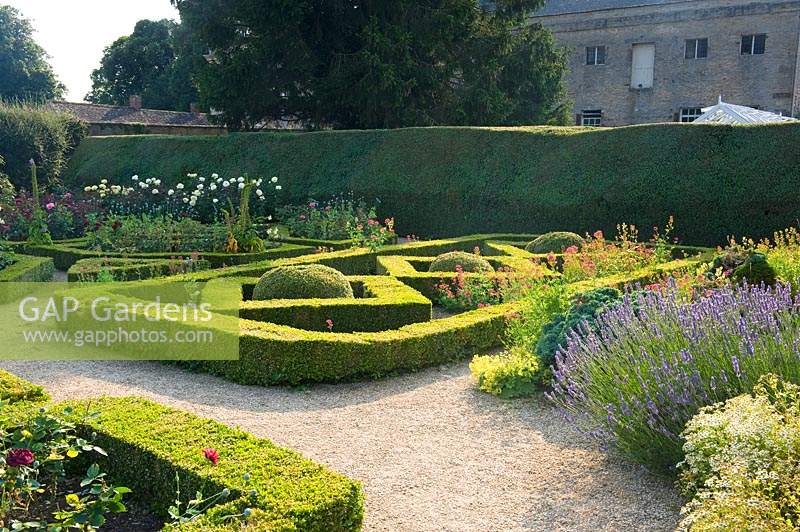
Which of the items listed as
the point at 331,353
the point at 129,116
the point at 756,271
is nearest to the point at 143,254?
the point at 331,353

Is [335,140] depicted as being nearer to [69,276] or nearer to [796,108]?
[69,276]

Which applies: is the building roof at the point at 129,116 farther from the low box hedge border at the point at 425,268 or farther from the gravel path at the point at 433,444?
the gravel path at the point at 433,444

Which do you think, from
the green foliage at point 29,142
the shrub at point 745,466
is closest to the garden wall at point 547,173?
the green foliage at point 29,142

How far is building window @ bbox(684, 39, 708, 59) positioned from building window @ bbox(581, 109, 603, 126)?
4.15m

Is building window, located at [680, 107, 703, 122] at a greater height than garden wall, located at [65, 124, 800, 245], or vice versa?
building window, located at [680, 107, 703, 122]

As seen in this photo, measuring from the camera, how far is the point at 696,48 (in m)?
29.3

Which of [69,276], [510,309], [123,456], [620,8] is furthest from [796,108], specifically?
[123,456]

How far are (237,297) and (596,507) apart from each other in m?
4.89

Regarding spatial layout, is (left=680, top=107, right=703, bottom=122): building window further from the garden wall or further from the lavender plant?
the lavender plant

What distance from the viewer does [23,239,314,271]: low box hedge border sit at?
34.6ft

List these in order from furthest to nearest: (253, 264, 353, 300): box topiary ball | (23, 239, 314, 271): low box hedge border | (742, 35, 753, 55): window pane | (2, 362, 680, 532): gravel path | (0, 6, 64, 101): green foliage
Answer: (0, 6, 64, 101): green foliage → (742, 35, 753, 55): window pane → (23, 239, 314, 271): low box hedge border → (253, 264, 353, 300): box topiary ball → (2, 362, 680, 532): gravel path

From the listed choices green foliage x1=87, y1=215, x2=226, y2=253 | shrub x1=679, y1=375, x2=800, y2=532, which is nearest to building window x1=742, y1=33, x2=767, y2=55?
green foliage x1=87, y1=215, x2=226, y2=253

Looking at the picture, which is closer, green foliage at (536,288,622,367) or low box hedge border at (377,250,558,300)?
green foliage at (536,288,622,367)

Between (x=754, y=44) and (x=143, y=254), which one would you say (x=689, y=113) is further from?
(x=143, y=254)
